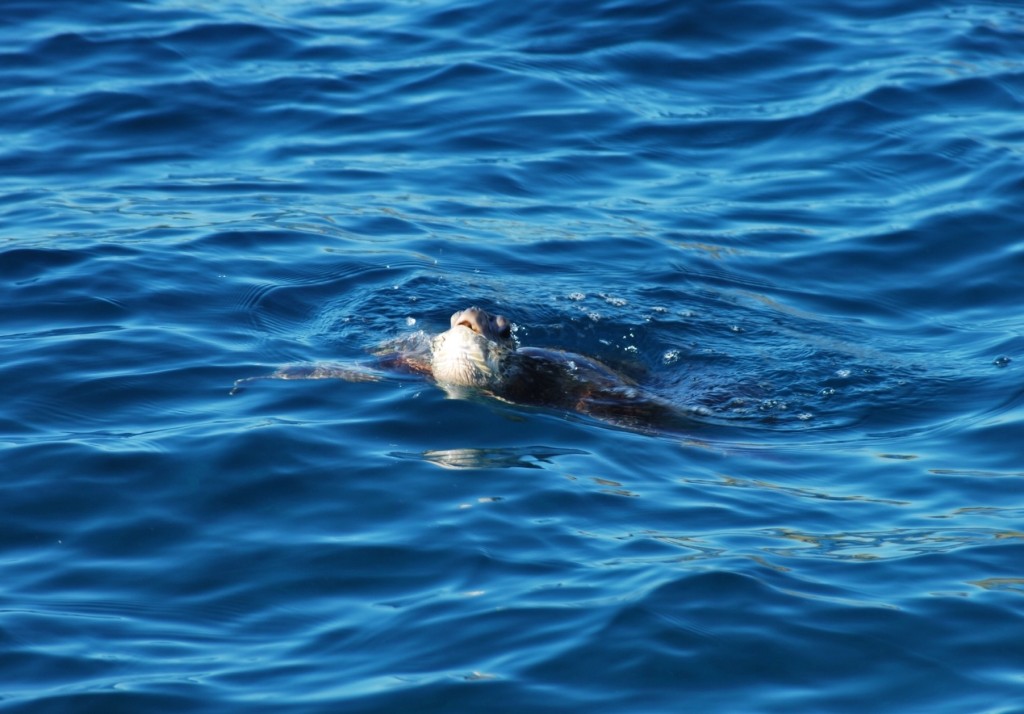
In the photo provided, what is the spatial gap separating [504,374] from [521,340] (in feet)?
3.65

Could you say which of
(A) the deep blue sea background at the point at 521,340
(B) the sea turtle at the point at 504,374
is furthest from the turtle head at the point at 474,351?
(A) the deep blue sea background at the point at 521,340

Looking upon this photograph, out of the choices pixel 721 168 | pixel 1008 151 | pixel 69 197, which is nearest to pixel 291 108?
pixel 69 197

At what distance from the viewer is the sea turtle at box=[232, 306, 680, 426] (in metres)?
7.97

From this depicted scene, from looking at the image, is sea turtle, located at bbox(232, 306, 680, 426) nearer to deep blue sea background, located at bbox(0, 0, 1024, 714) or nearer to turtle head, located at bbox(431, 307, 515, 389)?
turtle head, located at bbox(431, 307, 515, 389)

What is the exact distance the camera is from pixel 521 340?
9219mm

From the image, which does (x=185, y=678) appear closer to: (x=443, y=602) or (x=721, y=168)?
(x=443, y=602)

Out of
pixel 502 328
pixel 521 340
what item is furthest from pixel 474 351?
pixel 521 340

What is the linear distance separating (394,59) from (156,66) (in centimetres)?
252

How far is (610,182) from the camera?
39.7ft

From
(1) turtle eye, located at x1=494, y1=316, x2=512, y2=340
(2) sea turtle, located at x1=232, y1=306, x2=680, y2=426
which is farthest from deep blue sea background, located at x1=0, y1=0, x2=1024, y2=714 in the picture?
(1) turtle eye, located at x1=494, y1=316, x2=512, y2=340

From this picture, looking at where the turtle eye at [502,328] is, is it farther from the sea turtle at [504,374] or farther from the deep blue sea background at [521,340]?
the deep blue sea background at [521,340]

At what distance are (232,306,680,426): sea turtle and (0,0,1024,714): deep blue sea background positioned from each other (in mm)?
221

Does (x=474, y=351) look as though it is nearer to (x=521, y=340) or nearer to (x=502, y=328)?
(x=502, y=328)

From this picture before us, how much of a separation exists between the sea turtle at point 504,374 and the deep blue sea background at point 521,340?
221 millimetres
